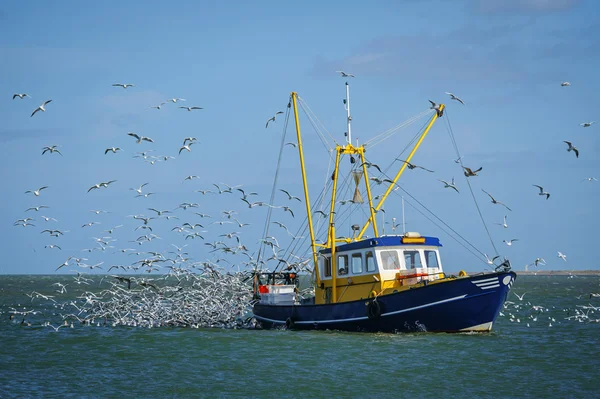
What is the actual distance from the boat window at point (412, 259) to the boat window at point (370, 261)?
129cm

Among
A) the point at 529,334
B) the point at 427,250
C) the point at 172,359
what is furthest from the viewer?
the point at 529,334

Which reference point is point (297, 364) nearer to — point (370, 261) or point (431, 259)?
point (370, 261)

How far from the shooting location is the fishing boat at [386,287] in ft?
90.6

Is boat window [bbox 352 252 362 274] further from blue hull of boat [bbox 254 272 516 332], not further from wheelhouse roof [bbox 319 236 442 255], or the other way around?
blue hull of boat [bbox 254 272 516 332]

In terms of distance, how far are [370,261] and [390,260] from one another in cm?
75

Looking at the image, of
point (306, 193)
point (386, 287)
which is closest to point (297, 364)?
point (386, 287)

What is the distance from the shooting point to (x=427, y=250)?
30172 mm

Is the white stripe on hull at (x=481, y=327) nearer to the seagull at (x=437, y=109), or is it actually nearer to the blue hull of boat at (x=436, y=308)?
the blue hull of boat at (x=436, y=308)

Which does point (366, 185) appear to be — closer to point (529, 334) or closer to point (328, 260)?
point (328, 260)

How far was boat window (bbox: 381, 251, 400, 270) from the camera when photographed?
96.6ft

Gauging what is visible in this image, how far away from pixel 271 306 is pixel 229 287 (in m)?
5.59

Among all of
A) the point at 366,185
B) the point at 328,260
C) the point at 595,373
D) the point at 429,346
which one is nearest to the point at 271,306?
the point at 328,260

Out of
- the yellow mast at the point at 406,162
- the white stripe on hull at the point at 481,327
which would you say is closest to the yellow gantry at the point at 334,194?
the yellow mast at the point at 406,162

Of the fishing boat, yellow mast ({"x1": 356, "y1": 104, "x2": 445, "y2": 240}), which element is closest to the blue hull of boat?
the fishing boat
